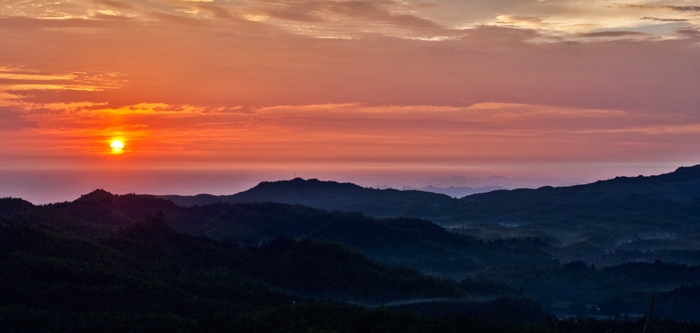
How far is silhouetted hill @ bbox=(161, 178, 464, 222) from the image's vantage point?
125500 mm

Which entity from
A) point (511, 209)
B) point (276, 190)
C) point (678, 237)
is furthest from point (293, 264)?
point (276, 190)

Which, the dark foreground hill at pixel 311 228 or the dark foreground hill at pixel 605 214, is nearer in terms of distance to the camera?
the dark foreground hill at pixel 311 228

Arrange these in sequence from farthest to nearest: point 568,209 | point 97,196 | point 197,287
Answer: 1. point 568,209
2. point 97,196
3. point 197,287

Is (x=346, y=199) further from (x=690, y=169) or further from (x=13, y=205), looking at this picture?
Answer: (x=13, y=205)

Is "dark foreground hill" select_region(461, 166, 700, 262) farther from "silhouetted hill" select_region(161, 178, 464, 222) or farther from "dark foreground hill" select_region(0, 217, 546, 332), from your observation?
"dark foreground hill" select_region(0, 217, 546, 332)

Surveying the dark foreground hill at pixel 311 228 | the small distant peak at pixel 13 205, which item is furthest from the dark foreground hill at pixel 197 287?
the small distant peak at pixel 13 205

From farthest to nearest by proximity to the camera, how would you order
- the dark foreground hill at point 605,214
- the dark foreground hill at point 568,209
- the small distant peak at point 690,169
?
1. the small distant peak at point 690,169
2. the dark foreground hill at point 605,214
3. the dark foreground hill at point 568,209

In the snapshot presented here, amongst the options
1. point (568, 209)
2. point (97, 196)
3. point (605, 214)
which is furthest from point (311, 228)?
point (568, 209)

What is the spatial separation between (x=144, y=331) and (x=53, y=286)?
6927mm

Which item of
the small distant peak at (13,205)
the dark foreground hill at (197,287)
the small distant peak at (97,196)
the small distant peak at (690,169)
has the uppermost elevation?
the small distant peak at (690,169)

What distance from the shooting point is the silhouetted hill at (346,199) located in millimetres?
125500

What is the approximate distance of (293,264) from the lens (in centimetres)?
5516

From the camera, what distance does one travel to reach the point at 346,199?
451 ft

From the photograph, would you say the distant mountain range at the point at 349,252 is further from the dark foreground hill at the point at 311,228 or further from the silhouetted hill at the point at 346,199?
the silhouetted hill at the point at 346,199
